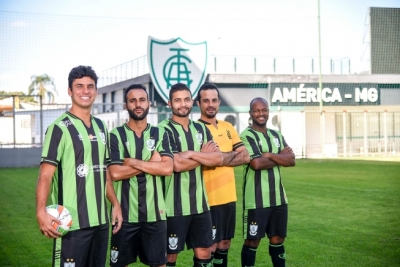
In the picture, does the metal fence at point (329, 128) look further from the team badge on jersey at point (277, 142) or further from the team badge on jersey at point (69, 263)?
the team badge on jersey at point (69, 263)

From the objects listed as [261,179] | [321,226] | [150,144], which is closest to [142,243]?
[150,144]

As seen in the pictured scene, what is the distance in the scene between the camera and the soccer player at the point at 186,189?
6.57 metres

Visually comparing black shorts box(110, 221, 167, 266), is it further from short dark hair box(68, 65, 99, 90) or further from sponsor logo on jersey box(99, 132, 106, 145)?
short dark hair box(68, 65, 99, 90)

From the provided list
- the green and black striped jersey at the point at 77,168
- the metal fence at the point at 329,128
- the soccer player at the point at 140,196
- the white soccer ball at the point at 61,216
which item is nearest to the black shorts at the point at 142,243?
the soccer player at the point at 140,196

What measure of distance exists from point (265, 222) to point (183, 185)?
1.42 meters

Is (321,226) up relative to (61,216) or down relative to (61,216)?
down

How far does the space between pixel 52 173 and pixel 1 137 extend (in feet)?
89.8

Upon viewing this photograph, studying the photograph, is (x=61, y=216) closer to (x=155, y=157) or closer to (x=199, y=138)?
(x=155, y=157)

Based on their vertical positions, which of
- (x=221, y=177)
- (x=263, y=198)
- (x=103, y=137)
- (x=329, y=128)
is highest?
(x=329, y=128)

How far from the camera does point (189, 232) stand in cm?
671

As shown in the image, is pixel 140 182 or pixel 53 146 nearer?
pixel 53 146

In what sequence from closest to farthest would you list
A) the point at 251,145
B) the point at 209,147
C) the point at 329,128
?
the point at 209,147 → the point at 251,145 → the point at 329,128

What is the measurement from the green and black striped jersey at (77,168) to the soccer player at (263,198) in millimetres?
2629

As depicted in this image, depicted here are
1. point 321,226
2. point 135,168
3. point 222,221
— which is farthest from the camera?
point 321,226
